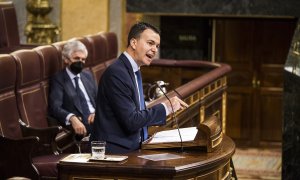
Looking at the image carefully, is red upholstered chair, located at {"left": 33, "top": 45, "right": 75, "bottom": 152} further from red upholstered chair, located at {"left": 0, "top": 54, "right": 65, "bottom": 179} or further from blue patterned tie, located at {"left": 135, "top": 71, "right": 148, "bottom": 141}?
blue patterned tie, located at {"left": 135, "top": 71, "right": 148, "bottom": 141}

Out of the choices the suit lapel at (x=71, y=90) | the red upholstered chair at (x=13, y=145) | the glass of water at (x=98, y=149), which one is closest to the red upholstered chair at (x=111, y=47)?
the suit lapel at (x=71, y=90)

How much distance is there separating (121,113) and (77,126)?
213cm

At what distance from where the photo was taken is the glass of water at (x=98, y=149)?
414cm

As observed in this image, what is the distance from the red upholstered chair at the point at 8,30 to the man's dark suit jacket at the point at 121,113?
16.6 ft

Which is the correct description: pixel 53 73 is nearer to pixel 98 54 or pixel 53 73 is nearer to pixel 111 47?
pixel 98 54

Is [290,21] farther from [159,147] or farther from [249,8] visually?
[159,147]

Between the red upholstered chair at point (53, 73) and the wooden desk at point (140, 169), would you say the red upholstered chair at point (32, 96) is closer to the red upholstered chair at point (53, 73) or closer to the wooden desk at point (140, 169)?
the red upholstered chair at point (53, 73)

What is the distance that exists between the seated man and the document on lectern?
1875 millimetres

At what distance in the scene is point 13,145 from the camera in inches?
217

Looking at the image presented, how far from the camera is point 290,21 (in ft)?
37.1

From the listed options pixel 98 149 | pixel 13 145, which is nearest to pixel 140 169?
pixel 98 149

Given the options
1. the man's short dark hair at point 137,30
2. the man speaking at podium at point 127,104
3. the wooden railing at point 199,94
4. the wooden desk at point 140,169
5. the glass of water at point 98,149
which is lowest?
the wooden railing at point 199,94

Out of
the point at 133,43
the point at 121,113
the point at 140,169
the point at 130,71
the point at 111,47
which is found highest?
the point at 133,43

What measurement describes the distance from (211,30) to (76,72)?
4.81 metres
